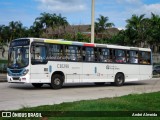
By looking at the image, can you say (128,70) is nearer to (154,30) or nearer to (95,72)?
(95,72)

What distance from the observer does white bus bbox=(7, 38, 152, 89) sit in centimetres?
2017

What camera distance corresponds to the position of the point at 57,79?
21359 millimetres

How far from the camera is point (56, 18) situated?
77.2 meters

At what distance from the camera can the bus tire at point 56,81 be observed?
21141mm

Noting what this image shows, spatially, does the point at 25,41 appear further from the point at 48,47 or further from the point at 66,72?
the point at 66,72

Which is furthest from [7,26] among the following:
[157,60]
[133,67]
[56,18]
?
[133,67]

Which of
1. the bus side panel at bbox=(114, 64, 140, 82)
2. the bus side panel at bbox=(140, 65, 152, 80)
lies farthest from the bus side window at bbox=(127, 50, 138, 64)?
the bus side panel at bbox=(140, 65, 152, 80)

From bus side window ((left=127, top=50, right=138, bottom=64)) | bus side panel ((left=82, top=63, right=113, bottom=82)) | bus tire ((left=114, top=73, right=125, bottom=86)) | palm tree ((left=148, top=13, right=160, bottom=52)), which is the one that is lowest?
bus tire ((left=114, top=73, right=125, bottom=86))

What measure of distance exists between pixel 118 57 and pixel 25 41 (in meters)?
7.44

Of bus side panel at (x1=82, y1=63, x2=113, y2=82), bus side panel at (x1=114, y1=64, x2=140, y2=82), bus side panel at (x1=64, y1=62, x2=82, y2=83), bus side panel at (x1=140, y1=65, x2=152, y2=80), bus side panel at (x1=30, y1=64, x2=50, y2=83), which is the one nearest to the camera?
bus side panel at (x1=30, y1=64, x2=50, y2=83)

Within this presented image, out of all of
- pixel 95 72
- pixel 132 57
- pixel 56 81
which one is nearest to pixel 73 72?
pixel 56 81

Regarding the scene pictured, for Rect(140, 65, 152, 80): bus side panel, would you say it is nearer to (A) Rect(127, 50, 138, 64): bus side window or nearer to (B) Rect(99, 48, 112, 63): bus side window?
(A) Rect(127, 50, 138, 64): bus side window

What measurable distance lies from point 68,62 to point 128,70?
5810 millimetres

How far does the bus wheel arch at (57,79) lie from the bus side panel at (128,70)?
15.8 ft
